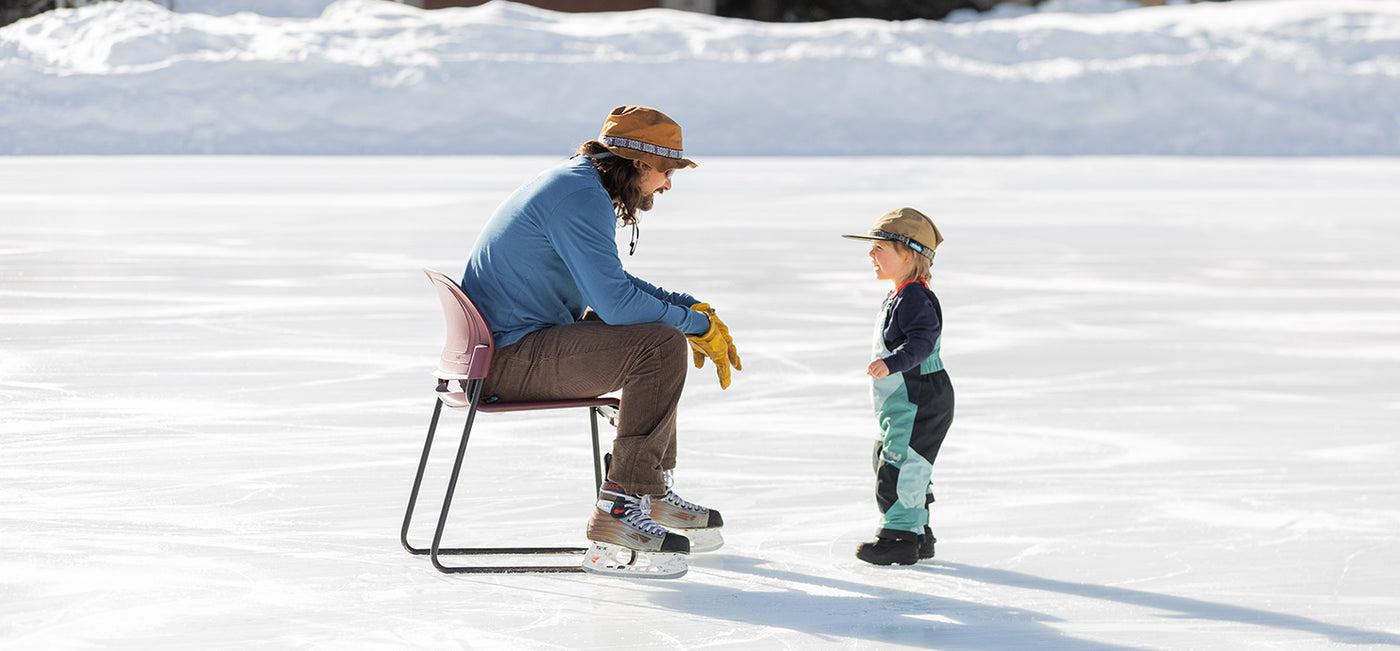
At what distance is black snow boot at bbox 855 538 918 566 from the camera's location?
12.6 feet

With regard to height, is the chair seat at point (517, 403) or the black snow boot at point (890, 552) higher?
the chair seat at point (517, 403)

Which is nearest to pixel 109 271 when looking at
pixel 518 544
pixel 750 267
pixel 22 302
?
pixel 22 302

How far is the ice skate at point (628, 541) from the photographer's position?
3.75m

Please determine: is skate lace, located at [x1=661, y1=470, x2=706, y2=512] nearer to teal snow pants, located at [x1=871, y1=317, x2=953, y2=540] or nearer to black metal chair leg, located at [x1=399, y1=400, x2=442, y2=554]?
teal snow pants, located at [x1=871, y1=317, x2=953, y2=540]

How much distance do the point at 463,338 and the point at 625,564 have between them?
24.0 inches

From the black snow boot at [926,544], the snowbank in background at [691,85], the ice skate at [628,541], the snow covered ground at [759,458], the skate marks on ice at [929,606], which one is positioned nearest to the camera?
Answer: the skate marks on ice at [929,606]

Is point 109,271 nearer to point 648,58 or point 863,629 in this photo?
point 863,629

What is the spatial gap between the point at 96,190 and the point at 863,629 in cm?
1490

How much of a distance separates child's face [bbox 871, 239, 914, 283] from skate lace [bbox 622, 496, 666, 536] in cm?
72

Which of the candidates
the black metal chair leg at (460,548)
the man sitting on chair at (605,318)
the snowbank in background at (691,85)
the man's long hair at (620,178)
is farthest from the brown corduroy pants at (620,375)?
the snowbank in background at (691,85)

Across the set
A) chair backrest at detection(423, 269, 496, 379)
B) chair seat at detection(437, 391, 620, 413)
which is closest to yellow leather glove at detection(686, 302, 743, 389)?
chair seat at detection(437, 391, 620, 413)

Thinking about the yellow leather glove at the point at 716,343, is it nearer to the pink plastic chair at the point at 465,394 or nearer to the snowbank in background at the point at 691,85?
the pink plastic chair at the point at 465,394

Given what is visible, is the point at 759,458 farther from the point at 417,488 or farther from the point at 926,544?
the point at 417,488

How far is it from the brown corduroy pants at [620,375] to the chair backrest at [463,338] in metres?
0.08
